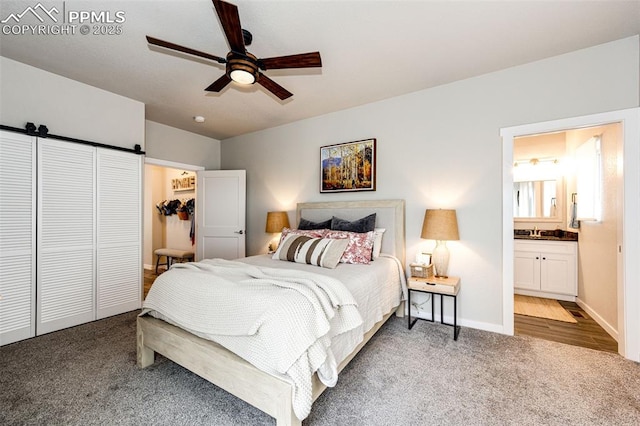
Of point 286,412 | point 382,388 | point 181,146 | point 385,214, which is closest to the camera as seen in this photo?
point 286,412

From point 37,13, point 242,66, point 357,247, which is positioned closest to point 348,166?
point 357,247

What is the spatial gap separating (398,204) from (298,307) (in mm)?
2090

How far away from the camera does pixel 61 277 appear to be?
9.09ft

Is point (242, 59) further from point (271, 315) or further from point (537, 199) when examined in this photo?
point (537, 199)

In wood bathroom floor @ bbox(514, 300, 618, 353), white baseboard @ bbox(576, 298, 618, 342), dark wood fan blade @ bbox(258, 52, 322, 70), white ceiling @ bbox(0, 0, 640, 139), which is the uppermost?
white ceiling @ bbox(0, 0, 640, 139)

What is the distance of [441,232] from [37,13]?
147 inches

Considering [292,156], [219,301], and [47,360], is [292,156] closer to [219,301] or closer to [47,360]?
[219,301]

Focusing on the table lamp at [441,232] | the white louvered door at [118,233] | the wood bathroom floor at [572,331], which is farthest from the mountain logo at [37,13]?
the wood bathroom floor at [572,331]

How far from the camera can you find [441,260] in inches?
111

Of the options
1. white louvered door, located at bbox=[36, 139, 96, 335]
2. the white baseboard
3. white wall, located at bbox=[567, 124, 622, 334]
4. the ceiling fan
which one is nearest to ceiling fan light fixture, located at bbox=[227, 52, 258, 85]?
the ceiling fan

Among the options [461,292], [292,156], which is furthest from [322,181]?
[461,292]

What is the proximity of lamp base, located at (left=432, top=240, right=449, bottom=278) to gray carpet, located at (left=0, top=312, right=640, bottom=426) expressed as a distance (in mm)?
651

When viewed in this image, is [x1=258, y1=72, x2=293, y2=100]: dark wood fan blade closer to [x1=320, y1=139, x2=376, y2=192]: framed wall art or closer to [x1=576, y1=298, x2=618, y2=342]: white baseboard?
[x1=320, y1=139, x2=376, y2=192]: framed wall art

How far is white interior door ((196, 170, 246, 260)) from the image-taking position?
4.45 meters
